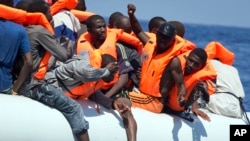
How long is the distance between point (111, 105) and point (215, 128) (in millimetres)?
1366

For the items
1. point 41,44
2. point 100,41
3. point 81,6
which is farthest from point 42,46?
point 81,6

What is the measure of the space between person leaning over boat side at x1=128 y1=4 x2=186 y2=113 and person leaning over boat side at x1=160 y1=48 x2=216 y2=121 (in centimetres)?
7

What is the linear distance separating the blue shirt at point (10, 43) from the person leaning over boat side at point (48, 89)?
14 cm

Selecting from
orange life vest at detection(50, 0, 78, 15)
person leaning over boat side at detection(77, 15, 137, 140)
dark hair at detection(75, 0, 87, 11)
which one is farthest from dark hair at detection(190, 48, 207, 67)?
dark hair at detection(75, 0, 87, 11)

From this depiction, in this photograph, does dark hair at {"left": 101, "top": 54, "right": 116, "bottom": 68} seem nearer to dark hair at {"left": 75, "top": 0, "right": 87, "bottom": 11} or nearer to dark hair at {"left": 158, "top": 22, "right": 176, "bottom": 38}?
dark hair at {"left": 158, "top": 22, "right": 176, "bottom": 38}

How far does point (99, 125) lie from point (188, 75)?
3.83ft

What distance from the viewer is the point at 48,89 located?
7.71 meters

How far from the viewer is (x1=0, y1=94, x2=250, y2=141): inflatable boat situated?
7.54 m

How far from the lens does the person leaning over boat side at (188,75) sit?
332 inches

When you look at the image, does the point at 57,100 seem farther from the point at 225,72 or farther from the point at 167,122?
the point at 225,72

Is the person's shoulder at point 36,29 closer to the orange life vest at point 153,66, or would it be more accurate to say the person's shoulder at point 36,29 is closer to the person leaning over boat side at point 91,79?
the person leaning over boat side at point 91,79

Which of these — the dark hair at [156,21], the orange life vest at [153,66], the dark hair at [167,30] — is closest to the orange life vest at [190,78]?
the orange life vest at [153,66]

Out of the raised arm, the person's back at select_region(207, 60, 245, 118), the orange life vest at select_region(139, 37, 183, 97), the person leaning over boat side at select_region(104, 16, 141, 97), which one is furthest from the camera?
the person's back at select_region(207, 60, 245, 118)

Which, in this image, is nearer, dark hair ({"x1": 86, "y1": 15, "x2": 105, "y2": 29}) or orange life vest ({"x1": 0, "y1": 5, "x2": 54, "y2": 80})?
orange life vest ({"x1": 0, "y1": 5, "x2": 54, "y2": 80})
